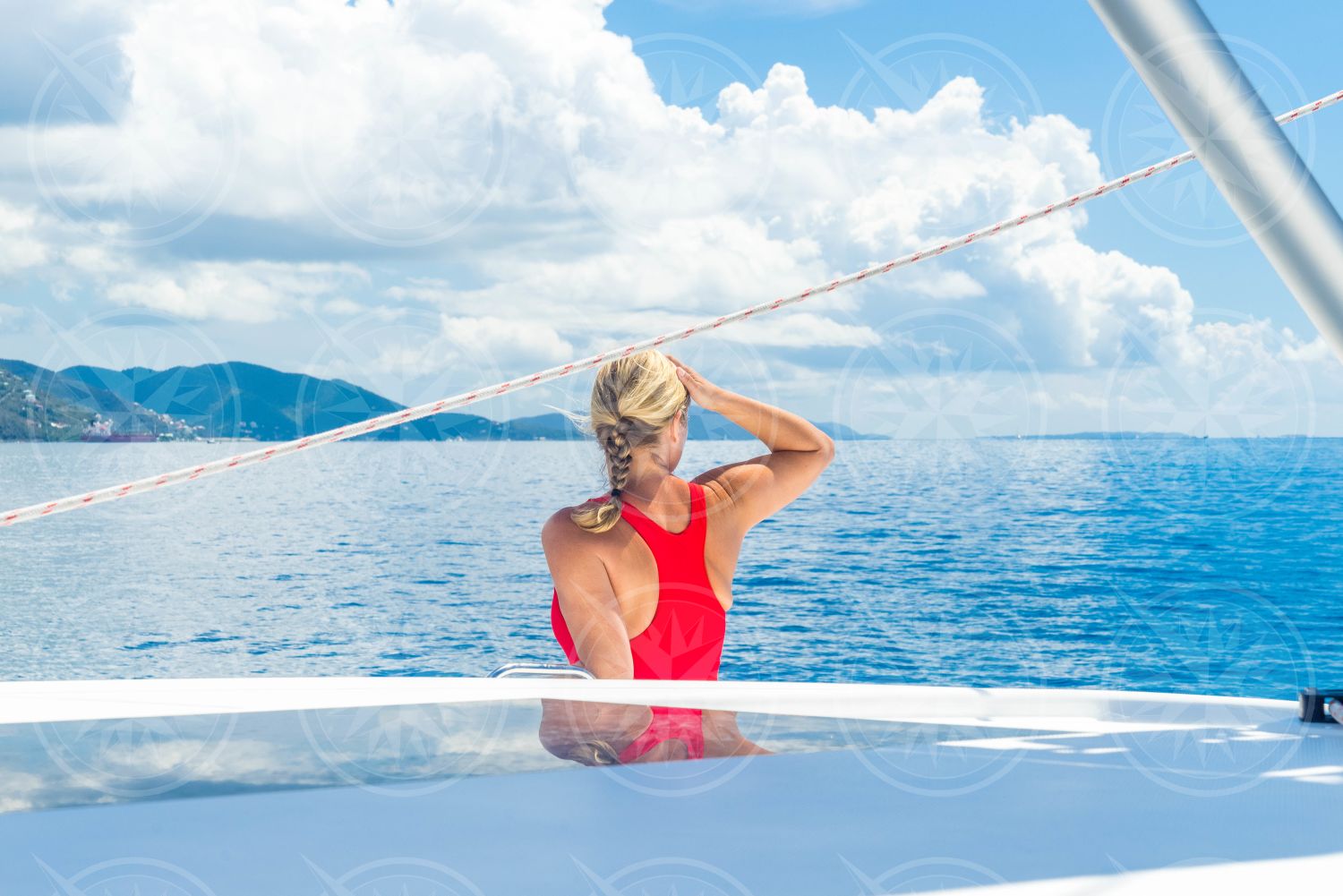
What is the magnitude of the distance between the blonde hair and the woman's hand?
12 millimetres

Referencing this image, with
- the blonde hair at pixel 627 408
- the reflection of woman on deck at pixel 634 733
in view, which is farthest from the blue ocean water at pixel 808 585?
the reflection of woman on deck at pixel 634 733

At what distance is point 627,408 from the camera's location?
2.19 metres

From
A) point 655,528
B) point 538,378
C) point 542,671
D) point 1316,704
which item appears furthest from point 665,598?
point 1316,704

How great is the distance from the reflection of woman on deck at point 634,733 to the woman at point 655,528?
19.7 inches

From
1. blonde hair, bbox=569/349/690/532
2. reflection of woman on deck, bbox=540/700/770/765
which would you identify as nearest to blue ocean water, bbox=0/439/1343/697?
blonde hair, bbox=569/349/690/532

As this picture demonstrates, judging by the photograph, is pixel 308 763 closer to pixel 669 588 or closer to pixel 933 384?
pixel 669 588

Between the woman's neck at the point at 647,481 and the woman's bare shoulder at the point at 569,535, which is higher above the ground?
the woman's neck at the point at 647,481

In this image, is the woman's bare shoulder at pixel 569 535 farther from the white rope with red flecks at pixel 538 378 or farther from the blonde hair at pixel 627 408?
the white rope with red flecks at pixel 538 378

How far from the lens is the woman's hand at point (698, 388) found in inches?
88.2

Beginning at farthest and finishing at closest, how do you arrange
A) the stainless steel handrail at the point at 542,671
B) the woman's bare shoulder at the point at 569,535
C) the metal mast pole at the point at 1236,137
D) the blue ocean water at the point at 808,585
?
the blue ocean water at the point at 808,585 < the woman's bare shoulder at the point at 569,535 < the stainless steel handrail at the point at 542,671 < the metal mast pole at the point at 1236,137

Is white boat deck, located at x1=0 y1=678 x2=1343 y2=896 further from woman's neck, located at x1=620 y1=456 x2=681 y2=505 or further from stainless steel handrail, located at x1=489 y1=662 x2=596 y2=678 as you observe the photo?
woman's neck, located at x1=620 y1=456 x2=681 y2=505

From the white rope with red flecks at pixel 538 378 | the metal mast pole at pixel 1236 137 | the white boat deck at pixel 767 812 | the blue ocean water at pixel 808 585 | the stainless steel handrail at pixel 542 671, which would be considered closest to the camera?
the white boat deck at pixel 767 812

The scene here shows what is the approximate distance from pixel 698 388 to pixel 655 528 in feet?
0.94

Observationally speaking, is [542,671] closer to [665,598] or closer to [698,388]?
[665,598]
